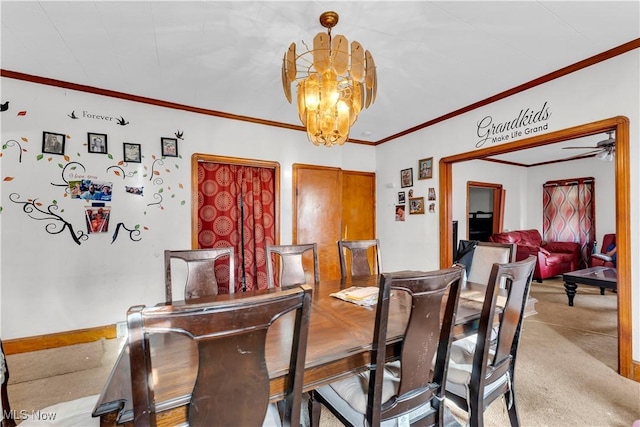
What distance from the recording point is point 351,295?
5.77 feet

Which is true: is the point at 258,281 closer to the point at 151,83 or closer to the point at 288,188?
the point at 288,188

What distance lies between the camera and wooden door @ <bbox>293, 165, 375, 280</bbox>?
3980 millimetres

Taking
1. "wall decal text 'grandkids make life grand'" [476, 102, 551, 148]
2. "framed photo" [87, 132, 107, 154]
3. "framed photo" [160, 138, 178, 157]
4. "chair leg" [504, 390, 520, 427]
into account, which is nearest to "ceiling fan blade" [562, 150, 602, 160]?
"wall decal text 'grandkids make life grand'" [476, 102, 551, 148]

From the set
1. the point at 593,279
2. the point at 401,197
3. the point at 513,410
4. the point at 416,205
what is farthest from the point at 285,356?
the point at 593,279

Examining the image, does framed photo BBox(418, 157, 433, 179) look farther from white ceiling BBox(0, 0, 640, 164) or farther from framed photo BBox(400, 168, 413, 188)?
white ceiling BBox(0, 0, 640, 164)

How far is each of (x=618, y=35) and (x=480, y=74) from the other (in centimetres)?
89

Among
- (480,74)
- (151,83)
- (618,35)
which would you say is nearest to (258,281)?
(151,83)

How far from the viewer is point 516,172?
625 centimetres

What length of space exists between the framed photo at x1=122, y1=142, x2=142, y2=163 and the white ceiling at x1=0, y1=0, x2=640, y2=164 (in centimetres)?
55

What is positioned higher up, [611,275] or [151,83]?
[151,83]

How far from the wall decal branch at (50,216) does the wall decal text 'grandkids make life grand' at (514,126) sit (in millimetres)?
4406

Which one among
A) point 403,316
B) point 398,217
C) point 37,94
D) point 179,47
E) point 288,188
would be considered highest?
point 179,47

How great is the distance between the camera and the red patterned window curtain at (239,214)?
3.47m

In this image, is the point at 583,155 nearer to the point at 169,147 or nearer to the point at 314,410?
the point at 314,410
